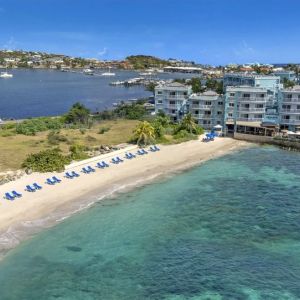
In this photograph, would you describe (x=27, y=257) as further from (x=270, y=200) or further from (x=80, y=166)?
(x=270, y=200)

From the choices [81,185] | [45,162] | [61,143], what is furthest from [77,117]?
[81,185]

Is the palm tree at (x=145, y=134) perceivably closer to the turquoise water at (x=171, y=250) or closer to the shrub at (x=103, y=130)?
the shrub at (x=103, y=130)

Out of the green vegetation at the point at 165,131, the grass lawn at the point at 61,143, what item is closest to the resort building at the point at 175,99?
the green vegetation at the point at 165,131

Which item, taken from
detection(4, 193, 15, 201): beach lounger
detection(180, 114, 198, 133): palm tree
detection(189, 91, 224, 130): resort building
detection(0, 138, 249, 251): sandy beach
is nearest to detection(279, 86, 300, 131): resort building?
detection(189, 91, 224, 130): resort building

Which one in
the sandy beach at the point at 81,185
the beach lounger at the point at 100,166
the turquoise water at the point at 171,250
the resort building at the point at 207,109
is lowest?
the turquoise water at the point at 171,250

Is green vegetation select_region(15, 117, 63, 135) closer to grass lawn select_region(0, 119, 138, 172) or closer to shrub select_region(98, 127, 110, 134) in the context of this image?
grass lawn select_region(0, 119, 138, 172)

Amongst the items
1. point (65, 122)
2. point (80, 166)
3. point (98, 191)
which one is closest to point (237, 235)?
point (98, 191)
